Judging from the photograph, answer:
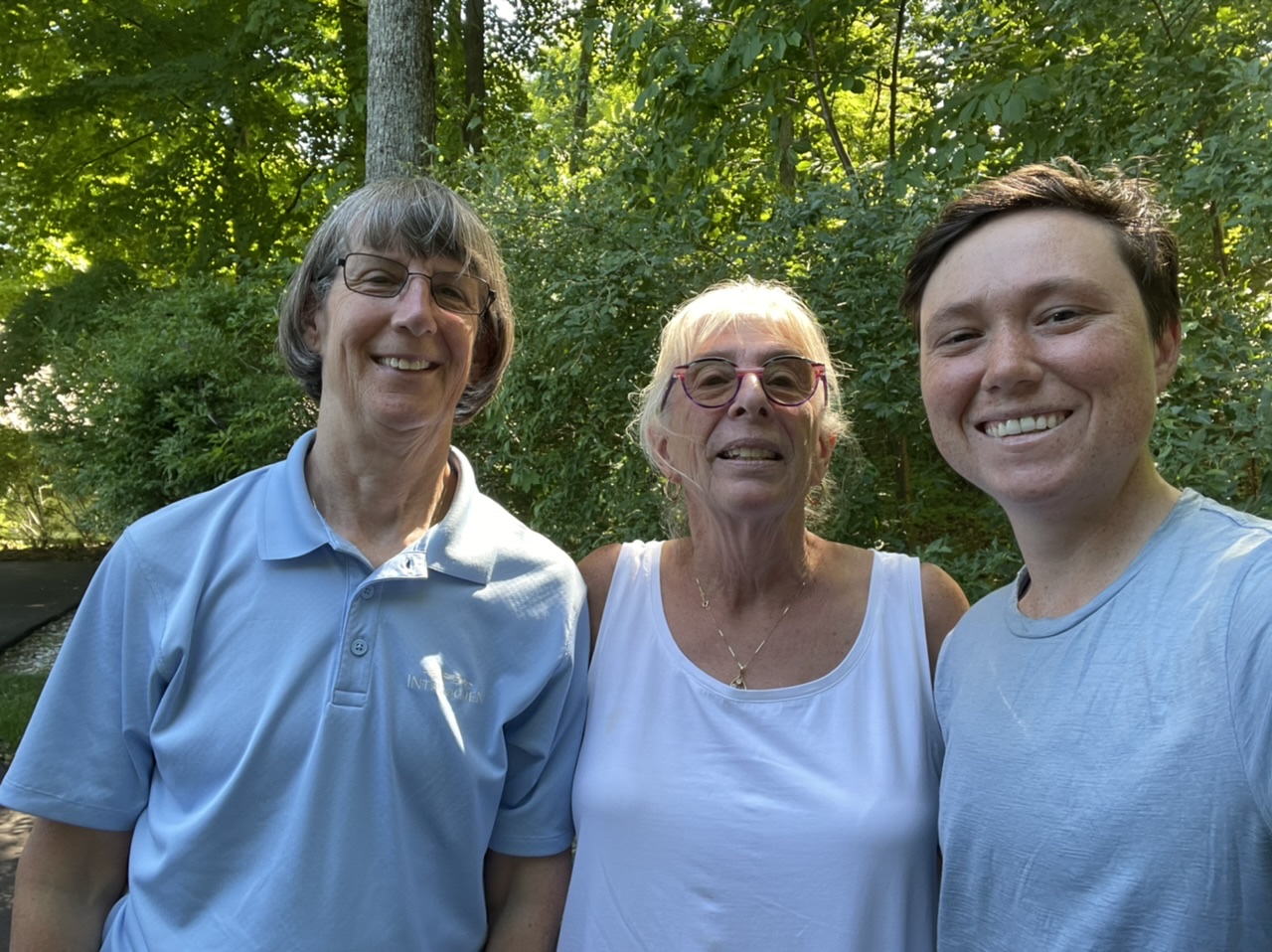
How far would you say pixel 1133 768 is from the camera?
4.89 ft

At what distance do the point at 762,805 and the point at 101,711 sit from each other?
1283mm

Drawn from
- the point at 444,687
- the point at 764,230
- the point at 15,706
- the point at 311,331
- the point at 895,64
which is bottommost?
the point at 15,706

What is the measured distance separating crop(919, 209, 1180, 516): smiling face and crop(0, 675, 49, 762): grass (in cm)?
608

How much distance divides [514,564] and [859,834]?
89 centimetres

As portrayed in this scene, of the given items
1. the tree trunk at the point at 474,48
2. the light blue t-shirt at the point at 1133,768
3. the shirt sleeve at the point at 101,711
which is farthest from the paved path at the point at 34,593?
the tree trunk at the point at 474,48

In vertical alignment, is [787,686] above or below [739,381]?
below

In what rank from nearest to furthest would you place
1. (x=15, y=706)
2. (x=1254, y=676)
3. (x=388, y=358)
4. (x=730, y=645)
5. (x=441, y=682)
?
(x=1254, y=676) → (x=441, y=682) → (x=388, y=358) → (x=730, y=645) → (x=15, y=706)

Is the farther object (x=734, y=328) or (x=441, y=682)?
(x=734, y=328)

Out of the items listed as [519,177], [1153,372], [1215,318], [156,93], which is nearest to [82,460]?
[156,93]

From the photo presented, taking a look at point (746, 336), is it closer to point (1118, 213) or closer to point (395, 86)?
point (1118, 213)

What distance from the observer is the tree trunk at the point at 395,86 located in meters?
7.17

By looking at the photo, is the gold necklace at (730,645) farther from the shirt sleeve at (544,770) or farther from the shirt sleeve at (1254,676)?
the shirt sleeve at (1254,676)

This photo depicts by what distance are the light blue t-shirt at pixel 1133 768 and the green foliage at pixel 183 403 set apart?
20.1 ft

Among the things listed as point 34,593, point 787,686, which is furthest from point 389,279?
point 34,593
